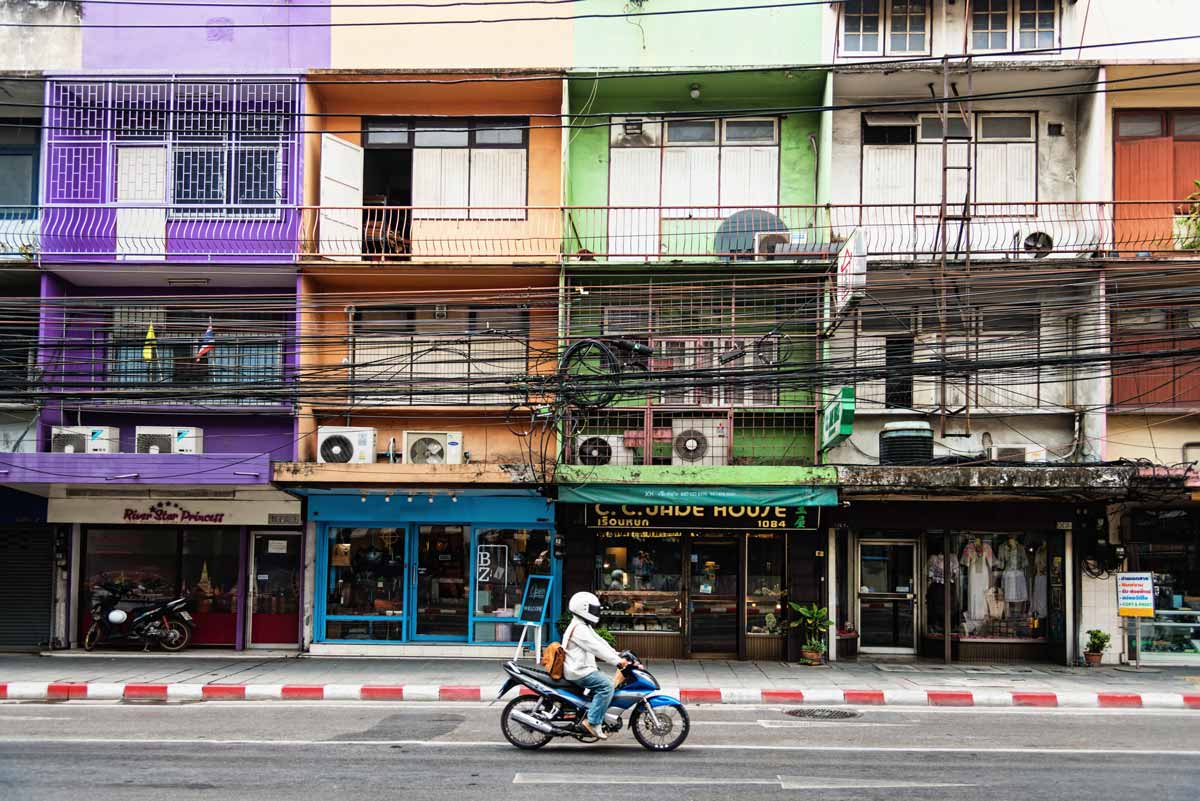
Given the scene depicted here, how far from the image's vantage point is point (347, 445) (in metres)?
17.8

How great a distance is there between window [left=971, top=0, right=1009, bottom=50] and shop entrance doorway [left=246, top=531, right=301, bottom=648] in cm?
1519

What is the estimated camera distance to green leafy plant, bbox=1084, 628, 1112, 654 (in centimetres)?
1767

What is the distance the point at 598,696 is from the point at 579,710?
0.91ft

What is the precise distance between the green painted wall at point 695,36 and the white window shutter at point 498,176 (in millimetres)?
2136

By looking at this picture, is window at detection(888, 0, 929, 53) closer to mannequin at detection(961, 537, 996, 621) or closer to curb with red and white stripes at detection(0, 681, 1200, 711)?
mannequin at detection(961, 537, 996, 621)

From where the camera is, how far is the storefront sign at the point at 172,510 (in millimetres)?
18828

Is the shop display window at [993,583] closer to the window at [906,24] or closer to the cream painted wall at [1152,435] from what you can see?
the cream painted wall at [1152,435]

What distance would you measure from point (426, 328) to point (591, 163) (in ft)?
14.2

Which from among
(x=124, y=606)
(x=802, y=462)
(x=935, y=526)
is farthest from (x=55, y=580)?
(x=935, y=526)

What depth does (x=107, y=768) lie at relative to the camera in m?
9.70

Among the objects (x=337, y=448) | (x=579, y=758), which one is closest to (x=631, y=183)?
(x=337, y=448)

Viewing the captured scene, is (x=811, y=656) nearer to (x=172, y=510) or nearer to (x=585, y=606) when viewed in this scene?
(x=585, y=606)

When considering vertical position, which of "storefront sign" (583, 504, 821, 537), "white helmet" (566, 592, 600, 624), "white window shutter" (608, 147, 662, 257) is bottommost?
"white helmet" (566, 592, 600, 624)

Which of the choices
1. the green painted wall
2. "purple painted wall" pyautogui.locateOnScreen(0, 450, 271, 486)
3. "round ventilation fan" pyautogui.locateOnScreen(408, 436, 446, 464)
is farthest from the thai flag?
the green painted wall
